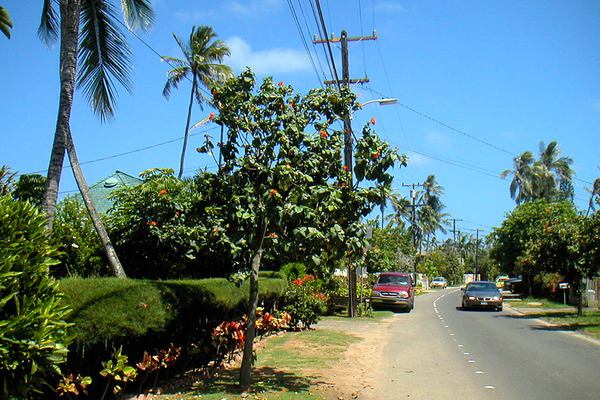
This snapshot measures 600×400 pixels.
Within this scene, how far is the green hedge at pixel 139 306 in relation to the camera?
19.3 ft

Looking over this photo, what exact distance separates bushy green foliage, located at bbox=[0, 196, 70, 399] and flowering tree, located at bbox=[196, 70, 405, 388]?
8.93 feet

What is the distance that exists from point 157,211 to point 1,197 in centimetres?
697

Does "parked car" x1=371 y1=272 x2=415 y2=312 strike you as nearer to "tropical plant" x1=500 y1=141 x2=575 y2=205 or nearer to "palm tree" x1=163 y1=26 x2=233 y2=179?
"palm tree" x1=163 y1=26 x2=233 y2=179

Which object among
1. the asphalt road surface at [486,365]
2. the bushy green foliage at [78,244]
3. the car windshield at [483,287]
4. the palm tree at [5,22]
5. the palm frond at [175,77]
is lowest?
the asphalt road surface at [486,365]

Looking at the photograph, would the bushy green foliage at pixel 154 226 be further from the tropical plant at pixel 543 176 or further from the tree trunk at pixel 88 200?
the tropical plant at pixel 543 176

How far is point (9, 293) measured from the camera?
4621mm

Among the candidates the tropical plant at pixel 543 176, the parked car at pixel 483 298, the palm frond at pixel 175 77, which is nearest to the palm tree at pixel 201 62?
the palm frond at pixel 175 77

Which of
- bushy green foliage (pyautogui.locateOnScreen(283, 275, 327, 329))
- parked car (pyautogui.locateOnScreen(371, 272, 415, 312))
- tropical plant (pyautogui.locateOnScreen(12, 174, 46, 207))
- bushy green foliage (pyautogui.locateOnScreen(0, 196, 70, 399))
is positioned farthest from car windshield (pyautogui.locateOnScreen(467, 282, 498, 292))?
bushy green foliage (pyautogui.locateOnScreen(0, 196, 70, 399))

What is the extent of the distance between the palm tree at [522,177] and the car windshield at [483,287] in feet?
96.9

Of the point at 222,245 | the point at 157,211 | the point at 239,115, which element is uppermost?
the point at 239,115

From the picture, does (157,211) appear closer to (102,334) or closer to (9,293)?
(102,334)

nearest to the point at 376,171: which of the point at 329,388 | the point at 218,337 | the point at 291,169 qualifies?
the point at 291,169

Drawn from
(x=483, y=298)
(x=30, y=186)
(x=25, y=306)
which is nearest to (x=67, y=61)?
(x=25, y=306)

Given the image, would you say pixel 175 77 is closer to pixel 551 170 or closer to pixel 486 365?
pixel 486 365
